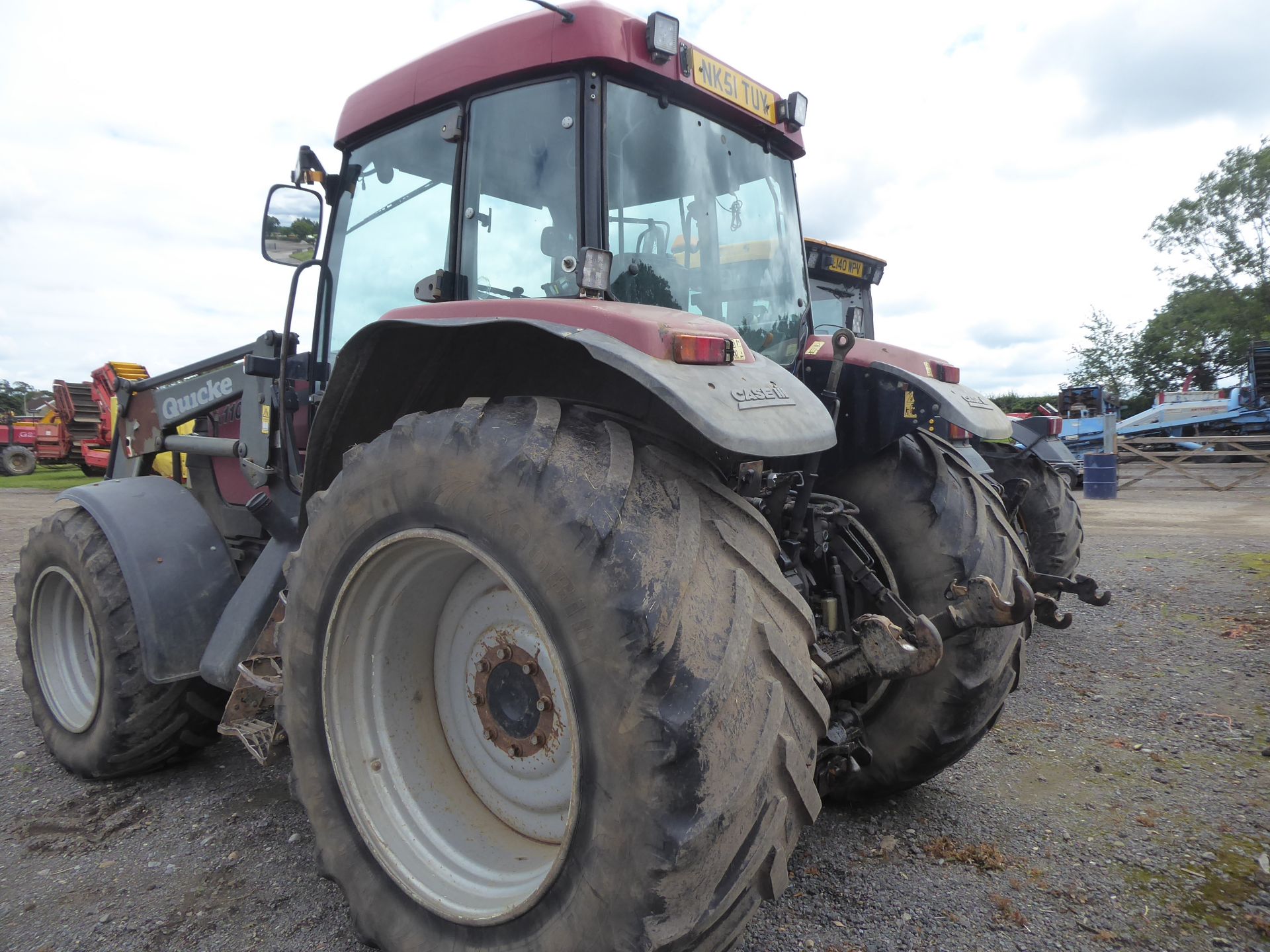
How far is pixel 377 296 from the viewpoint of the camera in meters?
2.80

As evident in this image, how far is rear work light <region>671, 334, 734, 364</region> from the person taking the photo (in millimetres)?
1671

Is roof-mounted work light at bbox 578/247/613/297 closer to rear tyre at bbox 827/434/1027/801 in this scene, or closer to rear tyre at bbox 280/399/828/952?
rear tyre at bbox 280/399/828/952

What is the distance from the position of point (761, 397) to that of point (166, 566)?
246 centimetres

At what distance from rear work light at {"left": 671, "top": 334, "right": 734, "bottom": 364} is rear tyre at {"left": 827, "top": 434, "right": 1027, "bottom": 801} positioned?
122 centimetres

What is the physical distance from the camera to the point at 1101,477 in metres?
13.9

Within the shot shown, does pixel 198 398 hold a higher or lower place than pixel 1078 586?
higher

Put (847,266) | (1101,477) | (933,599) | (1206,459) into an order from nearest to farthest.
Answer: (933,599) → (847,266) → (1101,477) → (1206,459)

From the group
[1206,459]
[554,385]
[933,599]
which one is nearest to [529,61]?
Result: [554,385]

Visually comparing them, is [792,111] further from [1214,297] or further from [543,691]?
[1214,297]

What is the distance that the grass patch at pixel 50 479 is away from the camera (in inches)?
764

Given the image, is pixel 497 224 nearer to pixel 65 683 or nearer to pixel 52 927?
pixel 52 927

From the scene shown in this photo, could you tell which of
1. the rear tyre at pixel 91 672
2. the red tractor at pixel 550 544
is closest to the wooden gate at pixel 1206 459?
the red tractor at pixel 550 544

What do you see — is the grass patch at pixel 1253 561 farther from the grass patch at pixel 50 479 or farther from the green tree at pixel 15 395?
the green tree at pixel 15 395

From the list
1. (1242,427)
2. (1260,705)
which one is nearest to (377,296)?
(1260,705)
